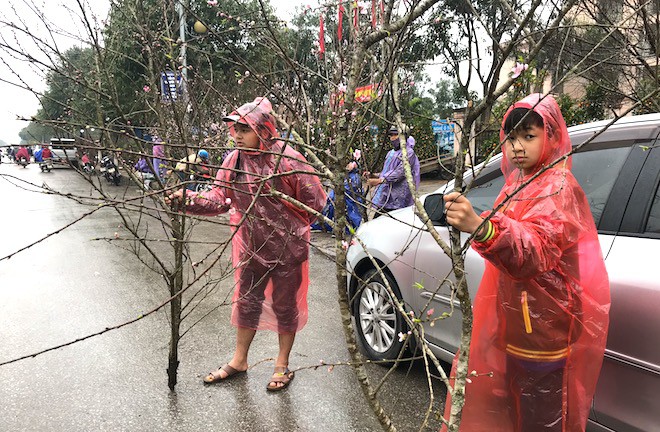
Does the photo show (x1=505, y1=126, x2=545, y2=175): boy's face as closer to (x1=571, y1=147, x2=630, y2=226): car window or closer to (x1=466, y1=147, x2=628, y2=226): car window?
(x1=466, y1=147, x2=628, y2=226): car window

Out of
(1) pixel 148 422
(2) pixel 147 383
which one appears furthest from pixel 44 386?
(1) pixel 148 422

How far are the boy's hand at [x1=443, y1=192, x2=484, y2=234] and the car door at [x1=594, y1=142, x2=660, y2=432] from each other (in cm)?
102

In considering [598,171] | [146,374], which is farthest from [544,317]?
[146,374]

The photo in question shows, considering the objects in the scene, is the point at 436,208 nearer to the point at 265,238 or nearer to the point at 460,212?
the point at 460,212

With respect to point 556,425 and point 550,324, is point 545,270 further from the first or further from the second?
point 556,425

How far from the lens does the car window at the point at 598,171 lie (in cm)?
228

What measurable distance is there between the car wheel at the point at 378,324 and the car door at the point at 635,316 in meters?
1.37

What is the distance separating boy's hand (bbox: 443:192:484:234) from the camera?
1.38m

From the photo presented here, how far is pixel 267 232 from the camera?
10.0ft

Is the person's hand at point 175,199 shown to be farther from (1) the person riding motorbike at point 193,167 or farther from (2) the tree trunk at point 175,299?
(1) the person riding motorbike at point 193,167

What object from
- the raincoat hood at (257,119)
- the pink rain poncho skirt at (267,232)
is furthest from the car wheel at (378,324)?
the raincoat hood at (257,119)

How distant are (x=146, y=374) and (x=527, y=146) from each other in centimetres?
280

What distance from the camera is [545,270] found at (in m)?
1.59

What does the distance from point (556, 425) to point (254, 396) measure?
5.97 feet
